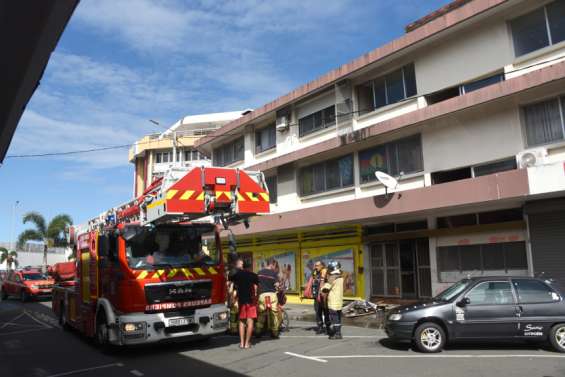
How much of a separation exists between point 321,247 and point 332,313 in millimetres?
8655

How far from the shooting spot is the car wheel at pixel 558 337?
8.65 m

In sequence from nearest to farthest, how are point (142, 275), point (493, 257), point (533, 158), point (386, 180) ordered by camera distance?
point (142, 275) → point (533, 158) → point (493, 257) → point (386, 180)

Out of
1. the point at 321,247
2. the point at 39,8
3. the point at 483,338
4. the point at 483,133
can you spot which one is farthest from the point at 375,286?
the point at 39,8

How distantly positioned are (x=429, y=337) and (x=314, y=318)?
260 inches

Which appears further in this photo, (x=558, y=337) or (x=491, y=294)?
(x=491, y=294)

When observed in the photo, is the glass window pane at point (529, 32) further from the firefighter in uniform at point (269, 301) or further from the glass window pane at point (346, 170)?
the firefighter in uniform at point (269, 301)

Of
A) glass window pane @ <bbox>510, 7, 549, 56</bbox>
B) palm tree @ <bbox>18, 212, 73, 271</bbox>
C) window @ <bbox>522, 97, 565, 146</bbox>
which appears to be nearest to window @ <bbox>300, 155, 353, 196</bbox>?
window @ <bbox>522, 97, 565, 146</bbox>

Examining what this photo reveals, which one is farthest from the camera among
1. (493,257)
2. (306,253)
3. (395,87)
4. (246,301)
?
(306,253)

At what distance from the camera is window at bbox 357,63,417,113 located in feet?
53.1

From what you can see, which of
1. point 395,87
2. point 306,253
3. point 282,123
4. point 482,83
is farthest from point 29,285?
point 482,83

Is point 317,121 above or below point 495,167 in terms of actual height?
above

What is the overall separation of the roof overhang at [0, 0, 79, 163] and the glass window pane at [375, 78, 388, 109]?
13.4 meters

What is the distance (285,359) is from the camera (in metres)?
8.70

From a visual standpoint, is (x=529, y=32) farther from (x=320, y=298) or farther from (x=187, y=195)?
(x=187, y=195)
